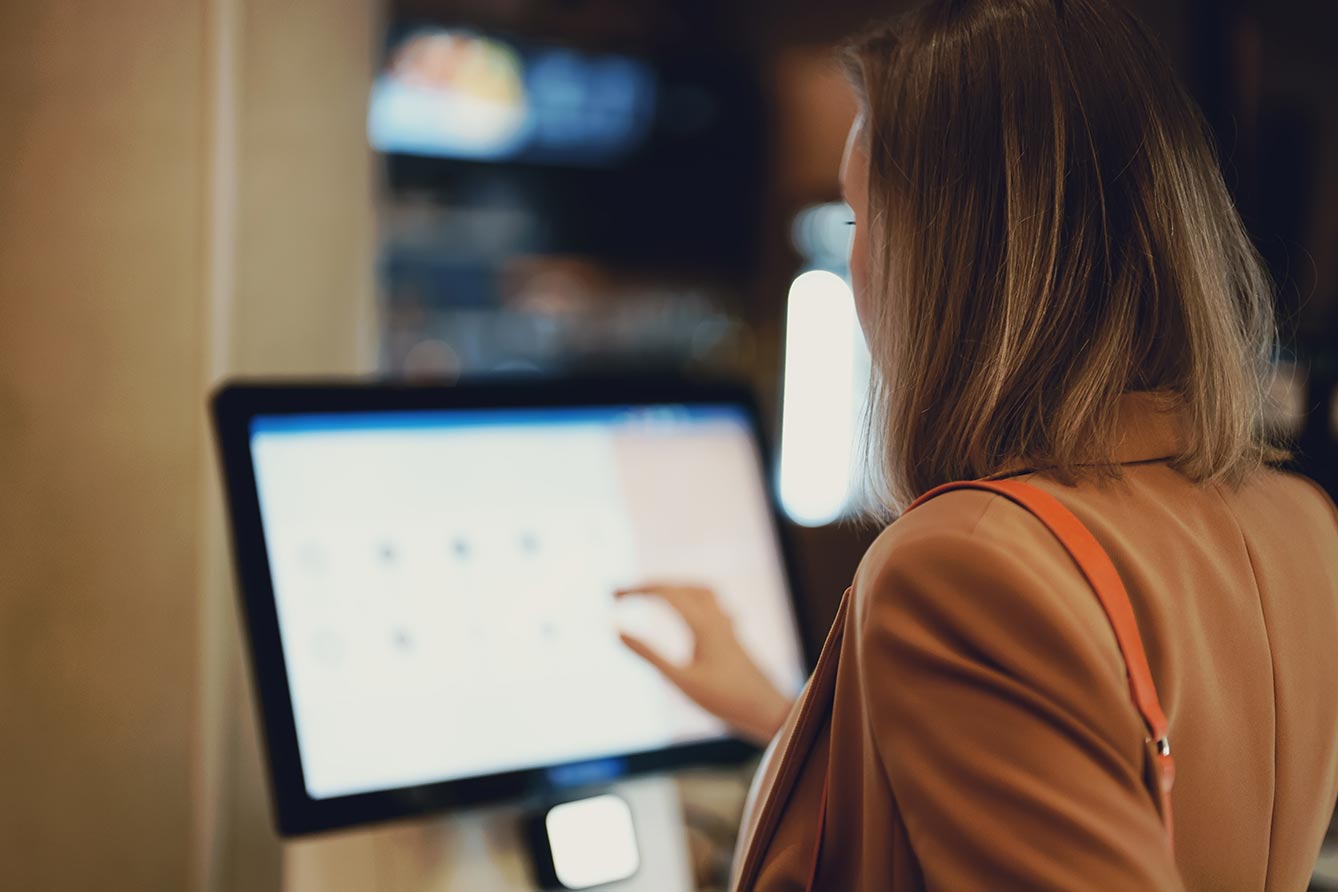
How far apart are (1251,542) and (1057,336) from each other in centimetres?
20

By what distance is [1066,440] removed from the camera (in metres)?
0.71

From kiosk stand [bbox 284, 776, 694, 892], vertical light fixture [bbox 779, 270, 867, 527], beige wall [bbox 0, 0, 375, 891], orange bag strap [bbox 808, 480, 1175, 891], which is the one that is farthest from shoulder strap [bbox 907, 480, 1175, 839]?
vertical light fixture [bbox 779, 270, 867, 527]

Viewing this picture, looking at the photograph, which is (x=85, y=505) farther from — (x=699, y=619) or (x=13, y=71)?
(x=699, y=619)

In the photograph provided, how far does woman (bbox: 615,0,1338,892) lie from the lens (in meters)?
0.65

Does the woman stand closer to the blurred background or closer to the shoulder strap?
the shoulder strap

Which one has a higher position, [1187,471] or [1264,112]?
[1264,112]

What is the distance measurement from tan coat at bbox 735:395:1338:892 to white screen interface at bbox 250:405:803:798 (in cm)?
23

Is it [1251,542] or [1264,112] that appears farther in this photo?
[1264,112]

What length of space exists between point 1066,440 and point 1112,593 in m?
0.12

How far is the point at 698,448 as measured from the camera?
3.72ft

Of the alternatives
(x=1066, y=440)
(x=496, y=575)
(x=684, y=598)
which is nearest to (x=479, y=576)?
(x=496, y=575)

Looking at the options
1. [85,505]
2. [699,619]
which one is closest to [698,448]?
[699,619]

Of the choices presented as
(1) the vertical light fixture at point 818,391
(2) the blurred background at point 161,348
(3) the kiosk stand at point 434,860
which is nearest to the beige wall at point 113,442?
(2) the blurred background at point 161,348

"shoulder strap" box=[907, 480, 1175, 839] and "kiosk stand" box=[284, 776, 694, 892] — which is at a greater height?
"shoulder strap" box=[907, 480, 1175, 839]
